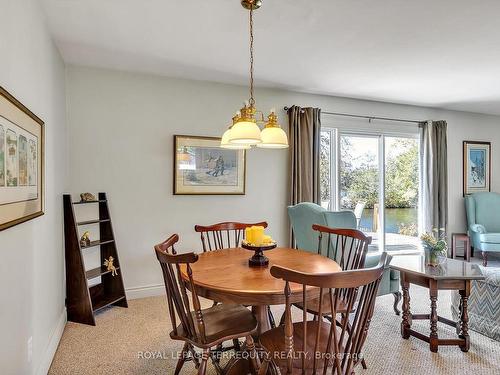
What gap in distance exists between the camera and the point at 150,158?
3.96m

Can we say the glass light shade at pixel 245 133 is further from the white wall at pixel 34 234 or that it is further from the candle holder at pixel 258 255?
the white wall at pixel 34 234

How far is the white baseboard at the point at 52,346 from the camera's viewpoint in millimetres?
2289

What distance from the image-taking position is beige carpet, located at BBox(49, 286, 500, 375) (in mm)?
2401

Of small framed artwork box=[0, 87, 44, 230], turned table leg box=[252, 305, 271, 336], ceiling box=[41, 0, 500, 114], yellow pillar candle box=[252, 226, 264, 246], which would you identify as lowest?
turned table leg box=[252, 305, 271, 336]

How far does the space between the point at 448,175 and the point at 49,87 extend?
5856 mm

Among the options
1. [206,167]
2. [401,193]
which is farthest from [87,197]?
[401,193]

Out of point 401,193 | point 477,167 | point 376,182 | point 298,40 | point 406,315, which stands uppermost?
point 298,40

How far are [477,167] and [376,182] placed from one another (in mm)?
2160

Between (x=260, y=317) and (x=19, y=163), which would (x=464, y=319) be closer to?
(x=260, y=317)

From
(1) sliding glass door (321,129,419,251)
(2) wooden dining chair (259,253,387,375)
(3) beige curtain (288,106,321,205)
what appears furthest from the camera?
(1) sliding glass door (321,129,419,251)

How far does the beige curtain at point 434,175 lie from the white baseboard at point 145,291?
13.6 feet

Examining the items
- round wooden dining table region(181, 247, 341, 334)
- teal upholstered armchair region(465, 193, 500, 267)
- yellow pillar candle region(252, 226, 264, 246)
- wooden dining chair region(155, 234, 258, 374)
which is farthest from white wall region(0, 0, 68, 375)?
teal upholstered armchair region(465, 193, 500, 267)

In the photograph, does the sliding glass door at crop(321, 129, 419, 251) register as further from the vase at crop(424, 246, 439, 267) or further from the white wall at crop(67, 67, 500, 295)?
the vase at crop(424, 246, 439, 267)

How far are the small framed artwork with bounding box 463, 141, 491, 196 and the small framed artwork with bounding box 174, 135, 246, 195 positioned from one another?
13.6ft
